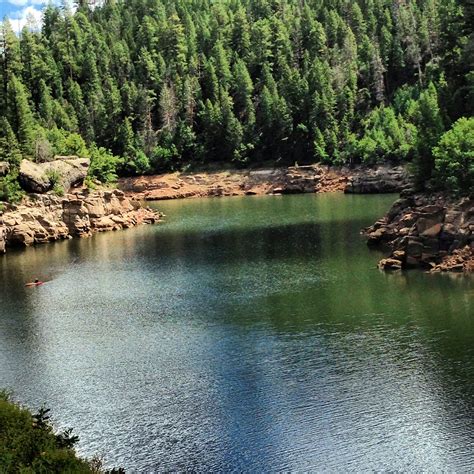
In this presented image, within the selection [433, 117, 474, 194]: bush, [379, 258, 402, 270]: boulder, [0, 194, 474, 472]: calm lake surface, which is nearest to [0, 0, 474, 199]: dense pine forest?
[433, 117, 474, 194]: bush

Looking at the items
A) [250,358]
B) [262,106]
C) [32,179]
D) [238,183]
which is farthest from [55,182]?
[250,358]

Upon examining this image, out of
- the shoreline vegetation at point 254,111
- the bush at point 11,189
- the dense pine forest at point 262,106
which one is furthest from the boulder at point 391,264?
the dense pine forest at point 262,106

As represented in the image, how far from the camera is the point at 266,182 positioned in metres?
172

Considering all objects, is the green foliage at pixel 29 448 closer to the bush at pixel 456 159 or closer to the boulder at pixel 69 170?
the bush at pixel 456 159

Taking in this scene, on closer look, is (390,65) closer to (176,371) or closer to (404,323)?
(404,323)

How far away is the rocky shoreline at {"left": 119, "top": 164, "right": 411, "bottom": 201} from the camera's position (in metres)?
157

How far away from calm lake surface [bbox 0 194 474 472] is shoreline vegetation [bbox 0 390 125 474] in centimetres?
661

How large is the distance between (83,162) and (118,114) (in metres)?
64.0

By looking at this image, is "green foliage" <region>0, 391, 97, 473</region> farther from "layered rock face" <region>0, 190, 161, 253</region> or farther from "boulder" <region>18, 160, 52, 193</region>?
"boulder" <region>18, 160, 52, 193</region>

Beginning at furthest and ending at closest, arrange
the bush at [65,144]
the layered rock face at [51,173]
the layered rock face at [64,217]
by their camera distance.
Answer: the bush at [65,144] < the layered rock face at [51,173] < the layered rock face at [64,217]

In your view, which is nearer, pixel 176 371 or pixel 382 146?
pixel 176 371

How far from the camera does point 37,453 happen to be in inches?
1179

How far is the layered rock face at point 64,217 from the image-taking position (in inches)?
4434

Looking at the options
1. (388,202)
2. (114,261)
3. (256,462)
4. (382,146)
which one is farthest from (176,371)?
(382,146)
